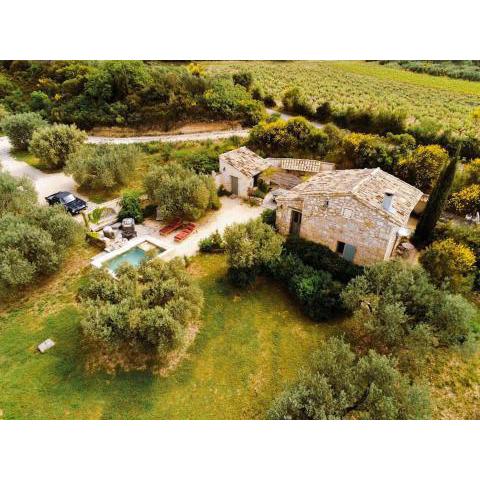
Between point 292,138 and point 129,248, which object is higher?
point 292,138

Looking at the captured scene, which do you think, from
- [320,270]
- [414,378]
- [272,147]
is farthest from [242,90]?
[414,378]

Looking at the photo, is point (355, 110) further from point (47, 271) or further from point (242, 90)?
point (47, 271)

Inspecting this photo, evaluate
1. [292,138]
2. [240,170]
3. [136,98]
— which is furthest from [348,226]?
[136,98]

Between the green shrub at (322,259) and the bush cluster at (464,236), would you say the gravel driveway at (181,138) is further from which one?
the bush cluster at (464,236)

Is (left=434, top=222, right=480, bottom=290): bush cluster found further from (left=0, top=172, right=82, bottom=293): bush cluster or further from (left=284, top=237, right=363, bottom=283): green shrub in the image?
(left=0, top=172, right=82, bottom=293): bush cluster

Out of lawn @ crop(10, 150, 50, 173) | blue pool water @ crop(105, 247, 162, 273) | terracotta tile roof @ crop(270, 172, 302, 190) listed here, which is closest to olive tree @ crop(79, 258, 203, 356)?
blue pool water @ crop(105, 247, 162, 273)

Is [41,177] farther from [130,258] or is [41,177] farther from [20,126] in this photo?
[130,258]
